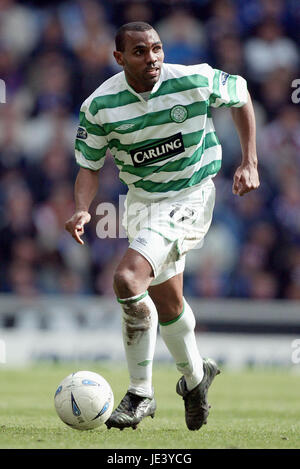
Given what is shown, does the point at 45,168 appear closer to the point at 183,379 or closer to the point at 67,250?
the point at 67,250

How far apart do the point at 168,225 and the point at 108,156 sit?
6527mm

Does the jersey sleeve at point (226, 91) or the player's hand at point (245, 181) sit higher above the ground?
the jersey sleeve at point (226, 91)

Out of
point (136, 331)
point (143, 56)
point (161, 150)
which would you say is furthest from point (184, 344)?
point (143, 56)

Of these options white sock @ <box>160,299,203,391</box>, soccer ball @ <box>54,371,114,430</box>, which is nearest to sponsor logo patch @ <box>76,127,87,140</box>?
white sock @ <box>160,299,203,391</box>

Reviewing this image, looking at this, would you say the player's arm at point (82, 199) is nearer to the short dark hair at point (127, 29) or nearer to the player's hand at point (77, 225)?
the player's hand at point (77, 225)

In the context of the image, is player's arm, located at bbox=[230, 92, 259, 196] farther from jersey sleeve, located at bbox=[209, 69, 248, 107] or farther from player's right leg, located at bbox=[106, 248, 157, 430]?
player's right leg, located at bbox=[106, 248, 157, 430]

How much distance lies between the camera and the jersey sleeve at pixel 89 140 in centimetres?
546

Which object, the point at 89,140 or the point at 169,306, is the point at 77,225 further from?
the point at 169,306

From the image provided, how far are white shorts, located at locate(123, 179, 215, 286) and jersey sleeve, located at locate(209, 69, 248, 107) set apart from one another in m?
0.49

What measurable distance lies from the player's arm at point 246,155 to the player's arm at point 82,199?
0.84 m

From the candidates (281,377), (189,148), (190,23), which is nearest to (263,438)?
(189,148)

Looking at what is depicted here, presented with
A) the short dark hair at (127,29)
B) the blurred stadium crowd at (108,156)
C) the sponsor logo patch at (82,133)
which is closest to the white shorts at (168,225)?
the sponsor logo patch at (82,133)

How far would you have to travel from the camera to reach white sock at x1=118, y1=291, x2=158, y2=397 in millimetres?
5113

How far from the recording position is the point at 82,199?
17.6ft
